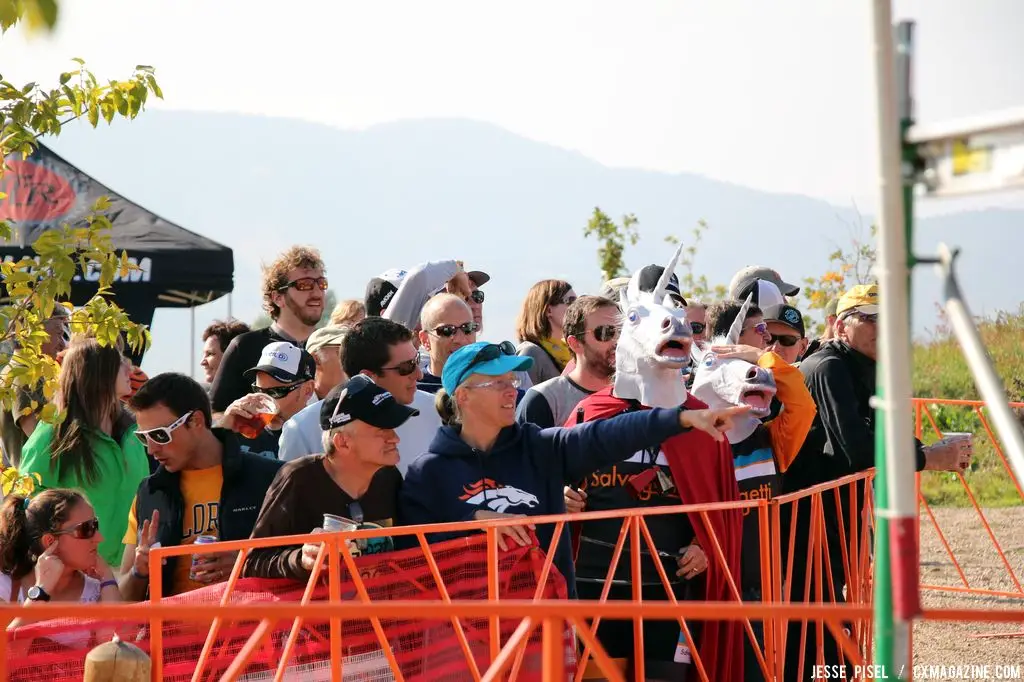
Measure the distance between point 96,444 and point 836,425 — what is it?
130 inches

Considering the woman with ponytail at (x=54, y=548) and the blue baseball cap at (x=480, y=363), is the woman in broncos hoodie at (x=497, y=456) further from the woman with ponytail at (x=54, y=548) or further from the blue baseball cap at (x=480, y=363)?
the woman with ponytail at (x=54, y=548)

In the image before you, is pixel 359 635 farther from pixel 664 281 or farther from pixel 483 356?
pixel 664 281

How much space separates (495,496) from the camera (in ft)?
15.2

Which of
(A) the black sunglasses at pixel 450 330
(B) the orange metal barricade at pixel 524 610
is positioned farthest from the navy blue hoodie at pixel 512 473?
(A) the black sunglasses at pixel 450 330

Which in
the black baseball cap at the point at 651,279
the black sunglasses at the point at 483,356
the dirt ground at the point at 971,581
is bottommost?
the dirt ground at the point at 971,581

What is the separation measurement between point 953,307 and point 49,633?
2.85m

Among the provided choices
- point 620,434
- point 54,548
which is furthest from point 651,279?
point 54,548

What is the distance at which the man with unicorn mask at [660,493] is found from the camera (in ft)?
16.5

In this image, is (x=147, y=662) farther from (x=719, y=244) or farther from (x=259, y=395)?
(x=719, y=244)

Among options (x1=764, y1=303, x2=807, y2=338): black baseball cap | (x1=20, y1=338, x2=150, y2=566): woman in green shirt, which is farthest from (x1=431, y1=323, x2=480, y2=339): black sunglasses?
(x1=764, y1=303, x2=807, y2=338): black baseball cap

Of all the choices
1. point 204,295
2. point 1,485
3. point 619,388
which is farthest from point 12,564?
point 204,295

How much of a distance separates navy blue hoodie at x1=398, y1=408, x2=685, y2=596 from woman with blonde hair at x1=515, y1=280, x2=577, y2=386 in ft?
7.34

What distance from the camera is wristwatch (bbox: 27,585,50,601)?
466 cm

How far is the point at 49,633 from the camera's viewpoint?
3.94 metres
